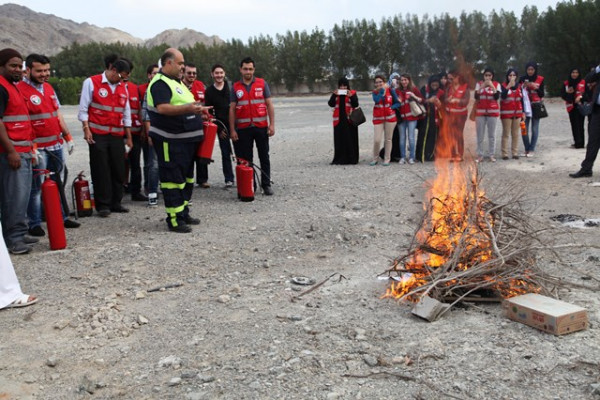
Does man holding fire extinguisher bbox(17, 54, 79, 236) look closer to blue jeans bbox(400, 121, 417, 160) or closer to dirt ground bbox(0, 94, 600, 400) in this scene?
dirt ground bbox(0, 94, 600, 400)

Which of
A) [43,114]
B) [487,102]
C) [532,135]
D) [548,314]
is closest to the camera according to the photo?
[548,314]

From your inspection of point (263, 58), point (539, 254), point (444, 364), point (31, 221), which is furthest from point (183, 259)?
point (263, 58)

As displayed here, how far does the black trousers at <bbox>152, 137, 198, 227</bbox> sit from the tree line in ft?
12.5

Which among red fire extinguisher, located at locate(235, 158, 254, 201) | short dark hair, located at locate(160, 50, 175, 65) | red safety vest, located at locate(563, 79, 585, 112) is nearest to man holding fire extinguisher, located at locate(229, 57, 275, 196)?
red fire extinguisher, located at locate(235, 158, 254, 201)

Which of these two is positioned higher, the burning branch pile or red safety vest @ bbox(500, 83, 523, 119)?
red safety vest @ bbox(500, 83, 523, 119)

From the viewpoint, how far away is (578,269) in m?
5.00

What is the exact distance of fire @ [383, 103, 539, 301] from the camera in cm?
451

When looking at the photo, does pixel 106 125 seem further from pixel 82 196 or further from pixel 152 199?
pixel 152 199

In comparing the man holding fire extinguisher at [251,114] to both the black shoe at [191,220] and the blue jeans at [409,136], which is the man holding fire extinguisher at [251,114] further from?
the blue jeans at [409,136]

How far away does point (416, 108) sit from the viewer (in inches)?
462

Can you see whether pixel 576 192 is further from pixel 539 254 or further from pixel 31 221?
pixel 31 221

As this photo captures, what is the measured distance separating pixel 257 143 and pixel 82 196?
285cm

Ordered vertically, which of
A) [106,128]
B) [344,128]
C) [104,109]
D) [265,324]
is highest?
[104,109]

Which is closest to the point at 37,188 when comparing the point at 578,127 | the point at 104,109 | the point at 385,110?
the point at 104,109
